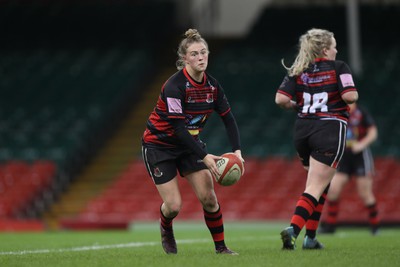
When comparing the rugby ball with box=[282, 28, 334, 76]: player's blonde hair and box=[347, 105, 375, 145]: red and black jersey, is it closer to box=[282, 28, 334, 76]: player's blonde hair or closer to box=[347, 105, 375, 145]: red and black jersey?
box=[282, 28, 334, 76]: player's blonde hair

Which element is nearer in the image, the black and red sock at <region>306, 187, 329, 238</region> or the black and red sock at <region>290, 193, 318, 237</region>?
the black and red sock at <region>290, 193, 318, 237</region>

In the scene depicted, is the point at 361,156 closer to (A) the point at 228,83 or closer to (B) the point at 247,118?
(B) the point at 247,118

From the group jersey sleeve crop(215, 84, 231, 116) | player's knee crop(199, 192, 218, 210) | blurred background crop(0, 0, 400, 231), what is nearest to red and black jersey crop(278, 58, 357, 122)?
jersey sleeve crop(215, 84, 231, 116)

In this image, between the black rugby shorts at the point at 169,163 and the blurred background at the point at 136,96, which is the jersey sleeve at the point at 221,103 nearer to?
the black rugby shorts at the point at 169,163

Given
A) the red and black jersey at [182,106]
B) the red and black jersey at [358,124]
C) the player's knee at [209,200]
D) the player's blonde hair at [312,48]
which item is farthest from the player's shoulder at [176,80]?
the red and black jersey at [358,124]

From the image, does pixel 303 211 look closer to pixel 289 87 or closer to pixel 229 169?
pixel 229 169

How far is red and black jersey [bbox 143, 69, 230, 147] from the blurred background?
8.85 meters

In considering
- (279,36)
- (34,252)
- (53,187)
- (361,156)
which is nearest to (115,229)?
(53,187)

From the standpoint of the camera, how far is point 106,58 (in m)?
24.9

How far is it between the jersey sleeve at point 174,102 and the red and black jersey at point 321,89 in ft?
3.94

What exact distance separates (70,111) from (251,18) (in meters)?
7.13

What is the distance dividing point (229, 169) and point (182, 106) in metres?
0.72

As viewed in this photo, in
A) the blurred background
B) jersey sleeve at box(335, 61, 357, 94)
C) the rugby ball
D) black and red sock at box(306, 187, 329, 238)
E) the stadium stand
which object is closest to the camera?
the rugby ball

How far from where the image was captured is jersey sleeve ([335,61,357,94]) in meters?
7.72
